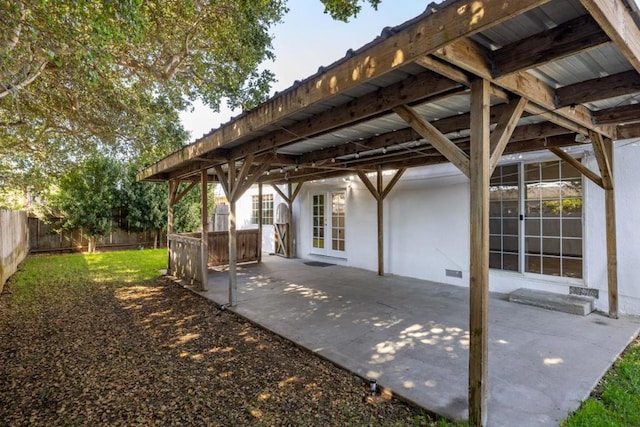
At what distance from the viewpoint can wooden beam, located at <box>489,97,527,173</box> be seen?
2.24 meters

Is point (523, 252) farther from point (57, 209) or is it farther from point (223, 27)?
point (57, 209)

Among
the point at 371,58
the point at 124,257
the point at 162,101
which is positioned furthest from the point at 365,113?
the point at 124,257

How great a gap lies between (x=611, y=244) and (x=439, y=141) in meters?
3.63

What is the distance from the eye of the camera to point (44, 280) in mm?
6703

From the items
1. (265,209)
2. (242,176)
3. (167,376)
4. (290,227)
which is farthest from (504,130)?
(265,209)

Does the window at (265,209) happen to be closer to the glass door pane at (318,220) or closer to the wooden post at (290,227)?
the wooden post at (290,227)

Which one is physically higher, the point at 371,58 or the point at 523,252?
the point at 371,58

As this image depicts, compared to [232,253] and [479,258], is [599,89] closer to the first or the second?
[479,258]

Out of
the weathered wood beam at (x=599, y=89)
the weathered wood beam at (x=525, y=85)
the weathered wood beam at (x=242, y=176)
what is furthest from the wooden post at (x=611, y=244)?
the weathered wood beam at (x=242, y=176)

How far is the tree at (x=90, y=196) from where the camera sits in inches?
408

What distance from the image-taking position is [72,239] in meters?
11.2

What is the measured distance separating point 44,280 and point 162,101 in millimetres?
4491

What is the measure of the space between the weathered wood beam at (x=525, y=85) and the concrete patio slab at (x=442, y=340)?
2.32 metres

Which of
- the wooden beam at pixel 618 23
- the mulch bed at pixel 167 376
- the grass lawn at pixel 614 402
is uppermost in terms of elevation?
the wooden beam at pixel 618 23
